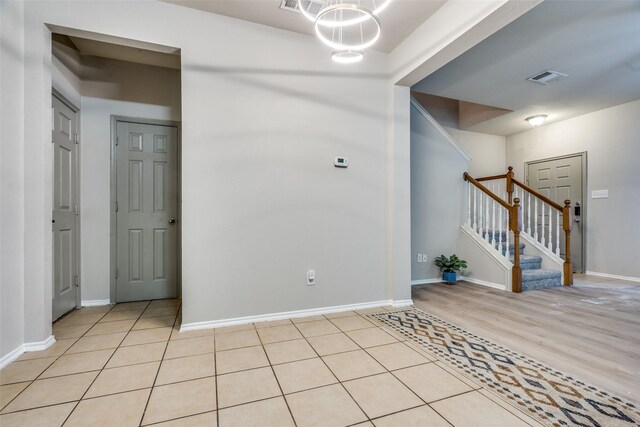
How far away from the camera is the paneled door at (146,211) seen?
3361mm

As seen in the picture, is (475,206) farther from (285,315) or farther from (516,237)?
(285,315)

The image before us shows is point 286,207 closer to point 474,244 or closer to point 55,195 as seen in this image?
point 55,195

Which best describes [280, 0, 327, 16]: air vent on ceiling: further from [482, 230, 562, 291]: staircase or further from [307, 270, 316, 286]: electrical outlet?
[482, 230, 562, 291]: staircase

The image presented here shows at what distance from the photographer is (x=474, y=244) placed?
14.3 feet

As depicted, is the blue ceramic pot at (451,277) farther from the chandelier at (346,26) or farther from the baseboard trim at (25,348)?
the baseboard trim at (25,348)

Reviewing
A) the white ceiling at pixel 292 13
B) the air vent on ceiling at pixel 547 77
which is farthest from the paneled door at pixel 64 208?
the air vent on ceiling at pixel 547 77

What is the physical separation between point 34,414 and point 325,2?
3219mm

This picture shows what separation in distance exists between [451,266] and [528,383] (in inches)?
104

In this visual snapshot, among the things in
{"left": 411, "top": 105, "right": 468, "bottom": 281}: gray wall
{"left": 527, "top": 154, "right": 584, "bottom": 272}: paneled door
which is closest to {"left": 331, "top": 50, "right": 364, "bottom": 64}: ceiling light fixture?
{"left": 411, "top": 105, "right": 468, "bottom": 281}: gray wall

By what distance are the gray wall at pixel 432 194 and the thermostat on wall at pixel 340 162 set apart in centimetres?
167

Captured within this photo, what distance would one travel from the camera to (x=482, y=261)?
4246 millimetres

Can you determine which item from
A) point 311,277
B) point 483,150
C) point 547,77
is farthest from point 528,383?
point 483,150

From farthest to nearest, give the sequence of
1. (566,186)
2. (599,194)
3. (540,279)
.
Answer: (566,186), (599,194), (540,279)

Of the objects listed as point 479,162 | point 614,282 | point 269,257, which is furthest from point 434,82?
point 614,282
